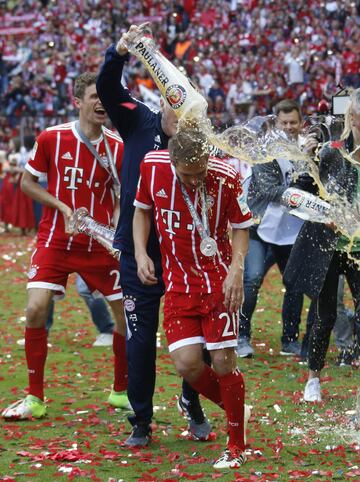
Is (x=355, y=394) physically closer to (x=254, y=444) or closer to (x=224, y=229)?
(x=254, y=444)

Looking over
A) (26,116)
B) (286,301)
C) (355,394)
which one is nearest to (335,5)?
(26,116)

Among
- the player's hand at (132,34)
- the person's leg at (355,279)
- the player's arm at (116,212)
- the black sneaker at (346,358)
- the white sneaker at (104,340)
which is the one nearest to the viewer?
the player's hand at (132,34)

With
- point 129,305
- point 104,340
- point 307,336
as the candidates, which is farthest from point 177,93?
point 104,340

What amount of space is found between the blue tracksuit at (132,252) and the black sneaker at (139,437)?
35 mm

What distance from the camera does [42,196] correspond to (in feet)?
21.3

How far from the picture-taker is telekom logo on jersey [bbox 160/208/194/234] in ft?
16.7

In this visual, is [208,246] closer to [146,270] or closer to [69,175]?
[146,270]

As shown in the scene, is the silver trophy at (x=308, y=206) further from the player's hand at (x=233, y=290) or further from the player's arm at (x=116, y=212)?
the player's arm at (x=116, y=212)

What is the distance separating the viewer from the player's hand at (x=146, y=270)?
5117 millimetres

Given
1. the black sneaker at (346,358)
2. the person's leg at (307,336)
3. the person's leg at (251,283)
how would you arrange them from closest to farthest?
the black sneaker at (346,358), the person's leg at (307,336), the person's leg at (251,283)

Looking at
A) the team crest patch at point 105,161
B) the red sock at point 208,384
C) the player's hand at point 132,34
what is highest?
the player's hand at point 132,34

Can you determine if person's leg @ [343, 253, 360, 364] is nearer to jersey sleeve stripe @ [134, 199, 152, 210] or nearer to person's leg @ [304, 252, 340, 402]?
person's leg @ [304, 252, 340, 402]

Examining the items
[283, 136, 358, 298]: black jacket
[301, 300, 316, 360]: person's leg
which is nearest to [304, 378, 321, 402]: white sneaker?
[283, 136, 358, 298]: black jacket

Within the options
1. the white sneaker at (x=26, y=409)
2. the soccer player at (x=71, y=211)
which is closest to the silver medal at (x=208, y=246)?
the soccer player at (x=71, y=211)
